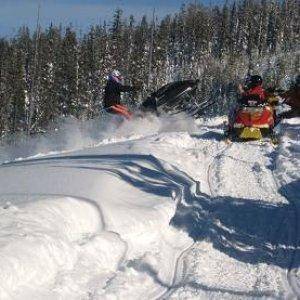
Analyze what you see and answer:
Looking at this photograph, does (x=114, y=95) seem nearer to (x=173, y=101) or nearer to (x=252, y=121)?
(x=173, y=101)

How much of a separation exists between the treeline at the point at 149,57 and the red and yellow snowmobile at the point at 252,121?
2981cm

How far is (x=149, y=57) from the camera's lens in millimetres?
46250

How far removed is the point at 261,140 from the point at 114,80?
4450 mm

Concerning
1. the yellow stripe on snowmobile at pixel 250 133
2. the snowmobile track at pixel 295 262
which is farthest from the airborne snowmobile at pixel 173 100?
the snowmobile track at pixel 295 262

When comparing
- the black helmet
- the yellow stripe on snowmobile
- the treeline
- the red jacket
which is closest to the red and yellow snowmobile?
the yellow stripe on snowmobile

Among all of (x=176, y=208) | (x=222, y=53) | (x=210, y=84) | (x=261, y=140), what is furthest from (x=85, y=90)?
(x=176, y=208)

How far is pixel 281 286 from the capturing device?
5.48 meters

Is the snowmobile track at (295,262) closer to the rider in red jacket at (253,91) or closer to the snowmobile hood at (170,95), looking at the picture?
the rider in red jacket at (253,91)

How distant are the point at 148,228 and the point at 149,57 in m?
40.3

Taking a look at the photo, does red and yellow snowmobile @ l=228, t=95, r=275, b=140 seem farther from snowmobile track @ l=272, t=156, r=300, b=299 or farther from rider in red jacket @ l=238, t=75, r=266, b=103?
snowmobile track @ l=272, t=156, r=300, b=299

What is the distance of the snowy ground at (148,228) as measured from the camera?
520cm

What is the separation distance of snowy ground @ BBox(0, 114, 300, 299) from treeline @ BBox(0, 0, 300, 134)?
34.1 meters

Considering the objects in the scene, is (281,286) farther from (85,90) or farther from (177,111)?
(85,90)

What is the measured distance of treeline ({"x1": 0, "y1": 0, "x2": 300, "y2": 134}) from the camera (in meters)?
60.6
